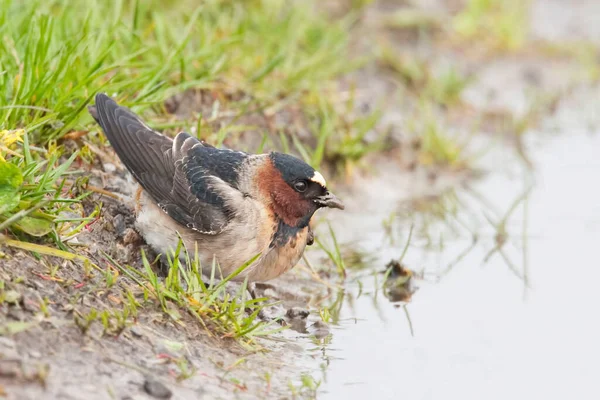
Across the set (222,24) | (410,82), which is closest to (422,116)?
(410,82)

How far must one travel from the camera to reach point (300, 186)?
5.75 meters

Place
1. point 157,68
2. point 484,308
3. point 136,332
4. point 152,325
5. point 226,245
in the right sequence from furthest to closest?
point 157,68 < point 484,308 < point 226,245 < point 152,325 < point 136,332

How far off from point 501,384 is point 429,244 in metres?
2.44

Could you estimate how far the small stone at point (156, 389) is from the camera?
13.6 feet

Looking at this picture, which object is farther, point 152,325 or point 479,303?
point 479,303

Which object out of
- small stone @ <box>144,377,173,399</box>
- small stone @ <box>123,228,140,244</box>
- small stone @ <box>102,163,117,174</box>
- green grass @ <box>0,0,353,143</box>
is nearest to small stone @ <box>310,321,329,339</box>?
small stone @ <box>123,228,140,244</box>

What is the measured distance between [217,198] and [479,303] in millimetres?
1890

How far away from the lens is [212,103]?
7562 millimetres

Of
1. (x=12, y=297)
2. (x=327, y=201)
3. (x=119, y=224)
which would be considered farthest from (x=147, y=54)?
(x=12, y=297)

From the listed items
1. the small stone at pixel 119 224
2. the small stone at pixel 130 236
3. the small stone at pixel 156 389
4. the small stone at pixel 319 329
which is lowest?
the small stone at pixel 156 389

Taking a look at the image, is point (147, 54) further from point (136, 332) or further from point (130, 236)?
point (136, 332)

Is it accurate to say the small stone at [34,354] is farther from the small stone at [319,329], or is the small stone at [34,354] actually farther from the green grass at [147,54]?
the small stone at [319,329]

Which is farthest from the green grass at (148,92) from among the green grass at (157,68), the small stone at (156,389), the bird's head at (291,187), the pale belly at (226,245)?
the bird's head at (291,187)

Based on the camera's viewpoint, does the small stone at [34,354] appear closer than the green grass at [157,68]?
Yes
